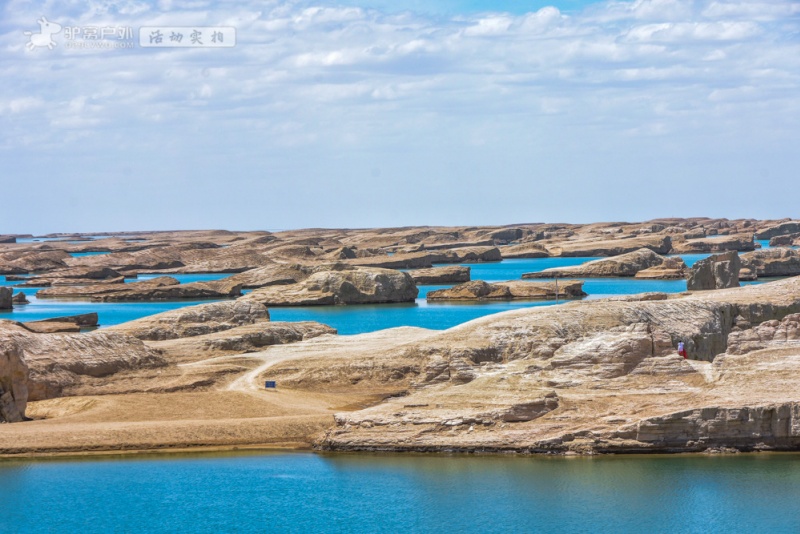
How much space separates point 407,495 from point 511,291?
81.3m

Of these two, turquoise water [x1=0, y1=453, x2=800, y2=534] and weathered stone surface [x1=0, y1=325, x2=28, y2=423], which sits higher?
weathered stone surface [x1=0, y1=325, x2=28, y2=423]

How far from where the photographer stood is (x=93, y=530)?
33031mm

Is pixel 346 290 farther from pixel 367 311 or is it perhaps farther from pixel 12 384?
pixel 12 384

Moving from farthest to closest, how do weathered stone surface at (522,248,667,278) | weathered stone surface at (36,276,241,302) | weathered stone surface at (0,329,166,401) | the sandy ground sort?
1. weathered stone surface at (522,248,667,278)
2. weathered stone surface at (36,276,241,302)
3. weathered stone surface at (0,329,166,401)
4. the sandy ground

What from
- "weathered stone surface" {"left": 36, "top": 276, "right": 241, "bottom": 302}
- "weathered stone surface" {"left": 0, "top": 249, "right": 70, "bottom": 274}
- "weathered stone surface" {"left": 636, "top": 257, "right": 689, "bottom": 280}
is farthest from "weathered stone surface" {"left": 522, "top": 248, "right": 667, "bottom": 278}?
"weathered stone surface" {"left": 0, "top": 249, "right": 70, "bottom": 274}

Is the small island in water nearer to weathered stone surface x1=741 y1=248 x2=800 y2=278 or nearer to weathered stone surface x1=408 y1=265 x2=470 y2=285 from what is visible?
weathered stone surface x1=408 y1=265 x2=470 y2=285

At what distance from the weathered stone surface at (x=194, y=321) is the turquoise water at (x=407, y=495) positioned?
86.8 ft

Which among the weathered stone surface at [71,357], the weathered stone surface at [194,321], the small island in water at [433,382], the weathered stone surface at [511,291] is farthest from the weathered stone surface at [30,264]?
the weathered stone surface at [71,357]

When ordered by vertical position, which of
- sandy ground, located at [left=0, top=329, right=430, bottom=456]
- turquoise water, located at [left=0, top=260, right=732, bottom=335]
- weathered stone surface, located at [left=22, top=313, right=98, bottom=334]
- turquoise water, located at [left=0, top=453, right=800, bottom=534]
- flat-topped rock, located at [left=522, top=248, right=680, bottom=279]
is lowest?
turquoise water, located at [left=0, top=453, right=800, bottom=534]

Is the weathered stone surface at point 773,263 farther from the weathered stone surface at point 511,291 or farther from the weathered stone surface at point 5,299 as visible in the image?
the weathered stone surface at point 5,299

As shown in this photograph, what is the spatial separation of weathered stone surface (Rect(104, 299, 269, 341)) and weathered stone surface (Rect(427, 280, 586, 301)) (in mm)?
43805

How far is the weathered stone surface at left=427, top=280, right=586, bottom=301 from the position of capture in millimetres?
112500

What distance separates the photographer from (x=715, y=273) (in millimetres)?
86562

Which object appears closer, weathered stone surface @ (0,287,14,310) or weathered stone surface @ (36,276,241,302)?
weathered stone surface @ (0,287,14,310)
